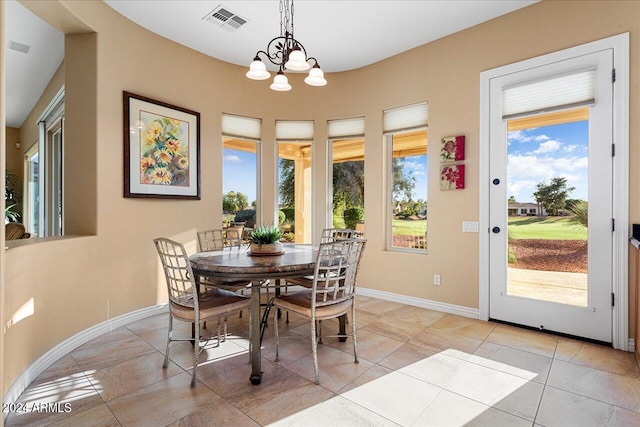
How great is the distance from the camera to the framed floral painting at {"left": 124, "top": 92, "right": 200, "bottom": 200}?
11.1 feet

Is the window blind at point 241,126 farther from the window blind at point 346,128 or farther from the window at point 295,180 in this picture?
the window blind at point 346,128

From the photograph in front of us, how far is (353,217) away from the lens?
15.2ft

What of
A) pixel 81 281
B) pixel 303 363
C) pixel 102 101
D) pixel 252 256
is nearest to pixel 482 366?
pixel 303 363

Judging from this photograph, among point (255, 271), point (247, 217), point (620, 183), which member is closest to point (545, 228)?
point (620, 183)

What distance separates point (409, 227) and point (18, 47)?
5122 millimetres

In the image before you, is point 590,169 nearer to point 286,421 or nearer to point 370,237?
point 370,237

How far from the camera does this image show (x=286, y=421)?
1841 millimetres

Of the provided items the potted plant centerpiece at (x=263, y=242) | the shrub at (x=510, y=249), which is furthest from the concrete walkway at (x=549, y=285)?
the potted plant centerpiece at (x=263, y=242)

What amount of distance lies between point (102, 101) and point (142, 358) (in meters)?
2.36

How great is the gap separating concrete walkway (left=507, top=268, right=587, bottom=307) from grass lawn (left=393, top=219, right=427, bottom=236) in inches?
41.5

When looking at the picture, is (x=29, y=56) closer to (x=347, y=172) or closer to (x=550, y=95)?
(x=347, y=172)

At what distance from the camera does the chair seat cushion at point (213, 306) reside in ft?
7.54

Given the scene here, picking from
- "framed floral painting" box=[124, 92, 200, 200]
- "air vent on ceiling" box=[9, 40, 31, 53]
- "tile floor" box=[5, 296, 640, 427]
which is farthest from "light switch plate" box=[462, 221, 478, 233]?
"air vent on ceiling" box=[9, 40, 31, 53]

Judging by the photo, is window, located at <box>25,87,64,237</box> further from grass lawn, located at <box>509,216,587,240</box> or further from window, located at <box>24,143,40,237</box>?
grass lawn, located at <box>509,216,587,240</box>
